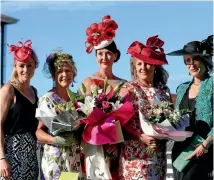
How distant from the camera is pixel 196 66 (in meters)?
5.25

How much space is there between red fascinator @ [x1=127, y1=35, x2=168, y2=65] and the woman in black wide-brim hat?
0.25 metres

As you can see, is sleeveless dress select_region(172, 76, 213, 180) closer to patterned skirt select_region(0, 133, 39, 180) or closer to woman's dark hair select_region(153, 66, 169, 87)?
woman's dark hair select_region(153, 66, 169, 87)

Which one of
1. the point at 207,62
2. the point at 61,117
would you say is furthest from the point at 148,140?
the point at 207,62

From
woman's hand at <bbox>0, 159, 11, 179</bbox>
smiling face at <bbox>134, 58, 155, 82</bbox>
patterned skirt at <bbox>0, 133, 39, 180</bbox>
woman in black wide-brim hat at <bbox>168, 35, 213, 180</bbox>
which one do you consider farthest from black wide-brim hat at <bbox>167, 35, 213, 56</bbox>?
woman's hand at <bbox>0, 159, 11, 179</bbox>

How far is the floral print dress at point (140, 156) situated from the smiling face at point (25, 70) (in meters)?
0.92

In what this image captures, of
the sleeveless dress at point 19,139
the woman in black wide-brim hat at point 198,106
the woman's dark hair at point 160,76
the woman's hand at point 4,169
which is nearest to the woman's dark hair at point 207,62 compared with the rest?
the woman in black wide-brim hat at point 198,106

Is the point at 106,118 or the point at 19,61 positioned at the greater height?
the point at 19,61

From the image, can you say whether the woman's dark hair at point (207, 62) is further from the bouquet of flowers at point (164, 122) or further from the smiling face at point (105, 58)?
the smiling face at point (105, 58)

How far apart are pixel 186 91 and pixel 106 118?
33.5 inches

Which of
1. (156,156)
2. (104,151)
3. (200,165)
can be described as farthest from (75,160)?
(200,165)

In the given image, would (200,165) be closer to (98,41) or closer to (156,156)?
(156,156)

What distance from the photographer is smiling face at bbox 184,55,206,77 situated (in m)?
5.25

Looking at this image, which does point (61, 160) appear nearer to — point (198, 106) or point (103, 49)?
point (103, 49)

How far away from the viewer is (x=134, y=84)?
5.09 meters
